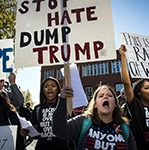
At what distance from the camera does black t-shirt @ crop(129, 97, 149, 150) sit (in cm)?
212

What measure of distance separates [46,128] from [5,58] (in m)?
0.94

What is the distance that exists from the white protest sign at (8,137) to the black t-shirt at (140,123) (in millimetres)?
1194

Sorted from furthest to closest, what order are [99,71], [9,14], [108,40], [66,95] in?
[99,71], [9,14], [108,40], [66,95]

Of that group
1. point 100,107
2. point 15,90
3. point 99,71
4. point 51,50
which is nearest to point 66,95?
point 100,107

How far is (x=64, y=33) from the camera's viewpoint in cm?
215

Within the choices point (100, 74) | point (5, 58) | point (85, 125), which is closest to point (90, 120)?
point (85, 125)

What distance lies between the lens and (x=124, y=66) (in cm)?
229

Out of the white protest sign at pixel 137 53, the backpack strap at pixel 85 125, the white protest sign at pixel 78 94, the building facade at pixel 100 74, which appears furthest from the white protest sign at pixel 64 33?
the building facade at pixel 100 74

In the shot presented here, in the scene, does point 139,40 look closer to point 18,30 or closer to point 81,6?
point 81,6

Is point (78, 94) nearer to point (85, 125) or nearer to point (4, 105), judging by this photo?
point (85, 125)

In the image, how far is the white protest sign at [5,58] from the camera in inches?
97.0

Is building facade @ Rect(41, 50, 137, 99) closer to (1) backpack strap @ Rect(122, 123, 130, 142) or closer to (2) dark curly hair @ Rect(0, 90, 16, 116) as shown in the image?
(2) dark curly hair @ Rect(0, 90, 16, 116)

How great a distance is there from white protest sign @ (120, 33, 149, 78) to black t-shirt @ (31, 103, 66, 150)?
1.24 m

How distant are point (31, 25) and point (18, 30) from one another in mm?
145
